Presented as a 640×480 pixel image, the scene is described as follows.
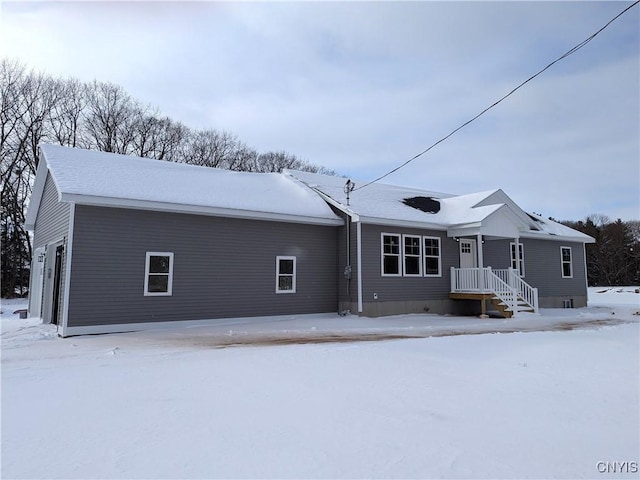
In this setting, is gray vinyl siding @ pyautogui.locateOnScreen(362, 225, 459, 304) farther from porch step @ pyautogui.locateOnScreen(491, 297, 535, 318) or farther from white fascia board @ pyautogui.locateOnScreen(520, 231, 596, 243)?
white fascia board @ pyautogui.locateOnScreen(520, 231, 596, 243)

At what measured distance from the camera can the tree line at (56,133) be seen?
26.4 metres

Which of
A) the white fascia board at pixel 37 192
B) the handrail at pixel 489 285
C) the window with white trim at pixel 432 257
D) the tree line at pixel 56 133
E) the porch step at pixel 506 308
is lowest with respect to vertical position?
the porch step at pixel 506 308

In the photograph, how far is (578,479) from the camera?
125 inches

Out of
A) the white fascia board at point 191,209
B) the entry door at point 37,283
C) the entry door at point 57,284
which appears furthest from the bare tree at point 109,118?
the white fascia board at point 191,209

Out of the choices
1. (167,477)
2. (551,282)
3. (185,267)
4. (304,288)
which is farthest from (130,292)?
(551,282)

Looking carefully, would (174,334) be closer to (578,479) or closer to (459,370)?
(459,370)

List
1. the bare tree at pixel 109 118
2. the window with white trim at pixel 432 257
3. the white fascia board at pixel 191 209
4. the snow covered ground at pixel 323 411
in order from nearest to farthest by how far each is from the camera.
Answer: the snow covered ground at pixel 323 411 < the white fascia board at pixel 191 209 < the window with white trim at pixel 432 257 < the bare tree at pixel 109 118

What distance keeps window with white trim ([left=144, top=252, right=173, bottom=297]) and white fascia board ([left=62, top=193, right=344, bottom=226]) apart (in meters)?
1.29

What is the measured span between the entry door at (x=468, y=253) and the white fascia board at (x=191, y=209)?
5.30 metres

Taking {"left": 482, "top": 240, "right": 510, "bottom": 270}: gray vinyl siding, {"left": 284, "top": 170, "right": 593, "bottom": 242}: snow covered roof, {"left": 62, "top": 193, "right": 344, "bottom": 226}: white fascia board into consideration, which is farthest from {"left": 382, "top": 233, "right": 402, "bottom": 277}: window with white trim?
{"left": 482, "top": 240, "right": 510, "bottom": 270}: gray vinyl siding

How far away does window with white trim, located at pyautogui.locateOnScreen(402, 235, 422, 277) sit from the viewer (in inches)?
627

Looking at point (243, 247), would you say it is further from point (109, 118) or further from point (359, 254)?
point (109, 118)

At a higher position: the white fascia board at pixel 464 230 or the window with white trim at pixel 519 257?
the white fascia board at pixel 464 230

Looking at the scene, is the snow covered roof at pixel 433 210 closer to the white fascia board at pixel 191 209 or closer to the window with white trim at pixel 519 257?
the window with white trim at pixel 519 257
